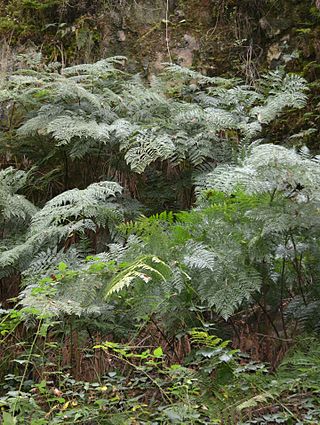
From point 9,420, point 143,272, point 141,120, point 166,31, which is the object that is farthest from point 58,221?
point 166,31

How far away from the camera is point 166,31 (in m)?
6.18

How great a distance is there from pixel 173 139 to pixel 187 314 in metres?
1.83

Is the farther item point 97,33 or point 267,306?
point 97,33

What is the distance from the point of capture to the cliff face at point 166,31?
585 cm

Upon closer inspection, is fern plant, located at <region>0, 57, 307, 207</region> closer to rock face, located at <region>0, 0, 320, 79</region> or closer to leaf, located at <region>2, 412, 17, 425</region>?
rock face, located at <region>0, 0, 320, 79</region>

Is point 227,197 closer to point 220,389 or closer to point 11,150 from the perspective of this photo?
point 220,389

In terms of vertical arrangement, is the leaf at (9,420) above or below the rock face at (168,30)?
below

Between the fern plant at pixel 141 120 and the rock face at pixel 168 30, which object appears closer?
the fern plant at pixel 141 120

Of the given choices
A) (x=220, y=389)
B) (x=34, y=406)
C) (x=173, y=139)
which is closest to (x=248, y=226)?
(x=220, y=389)

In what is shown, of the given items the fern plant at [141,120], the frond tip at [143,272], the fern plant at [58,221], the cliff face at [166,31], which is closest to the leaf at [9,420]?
the frond tip at [143,272]

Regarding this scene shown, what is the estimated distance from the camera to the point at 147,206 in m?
4.97

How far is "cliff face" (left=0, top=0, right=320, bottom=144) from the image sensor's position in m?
5.85

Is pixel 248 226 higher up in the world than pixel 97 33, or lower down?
lower down

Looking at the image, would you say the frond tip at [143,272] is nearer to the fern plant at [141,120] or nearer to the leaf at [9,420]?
the leaf at [9,420]
